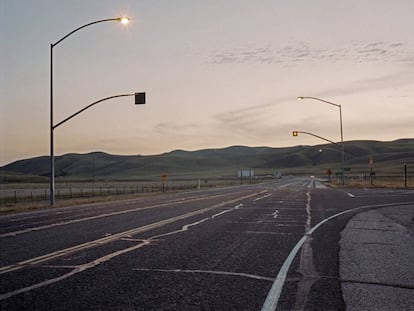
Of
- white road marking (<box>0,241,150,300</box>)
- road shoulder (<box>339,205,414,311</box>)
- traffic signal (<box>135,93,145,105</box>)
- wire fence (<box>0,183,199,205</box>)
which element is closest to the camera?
road shoulder (<box>339,205,414,311</box>)

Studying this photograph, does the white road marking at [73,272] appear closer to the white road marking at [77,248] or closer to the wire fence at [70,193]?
the white road marking at [77,248]

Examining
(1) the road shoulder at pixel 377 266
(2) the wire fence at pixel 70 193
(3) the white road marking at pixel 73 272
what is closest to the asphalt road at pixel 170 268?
(3) the white road marking at pixel 73 272

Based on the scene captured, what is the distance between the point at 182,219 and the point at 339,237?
24.2ft

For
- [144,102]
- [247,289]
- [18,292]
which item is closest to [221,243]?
[247,289]

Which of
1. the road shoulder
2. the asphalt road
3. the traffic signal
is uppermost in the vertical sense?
the traffic signal

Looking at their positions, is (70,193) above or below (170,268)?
above

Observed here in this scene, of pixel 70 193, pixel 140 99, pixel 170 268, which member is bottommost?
pixel 170 268

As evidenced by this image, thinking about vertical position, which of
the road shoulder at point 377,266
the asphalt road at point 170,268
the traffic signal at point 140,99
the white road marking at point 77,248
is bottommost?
the road shoulder at point 377,266

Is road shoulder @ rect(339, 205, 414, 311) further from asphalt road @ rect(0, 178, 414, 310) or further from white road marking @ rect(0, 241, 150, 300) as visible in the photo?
white road marking @ rect(0, 241, 150, 300)

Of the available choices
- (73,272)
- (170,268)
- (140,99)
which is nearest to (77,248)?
(73,272)

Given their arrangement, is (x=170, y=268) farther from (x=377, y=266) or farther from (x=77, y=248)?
(x=377, y=266)

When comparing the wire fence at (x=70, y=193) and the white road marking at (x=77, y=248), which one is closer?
the white road marking at (x=77, y=248)

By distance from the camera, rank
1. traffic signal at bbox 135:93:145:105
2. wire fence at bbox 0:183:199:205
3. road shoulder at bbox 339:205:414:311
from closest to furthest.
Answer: road shoulder at bbox 339:205:414:311 < traffic signal at bbox 135:93:145:105 < wire fence at bbox 0:183:199:205

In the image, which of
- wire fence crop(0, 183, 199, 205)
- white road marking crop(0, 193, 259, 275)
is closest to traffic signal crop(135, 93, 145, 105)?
wire fence crop(0, 183, 199, 205)
